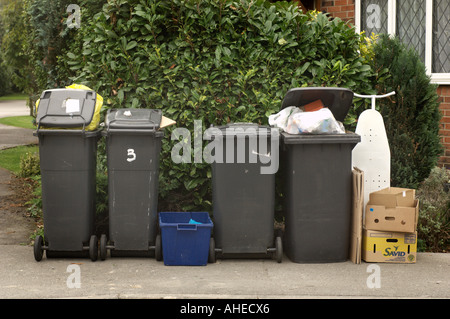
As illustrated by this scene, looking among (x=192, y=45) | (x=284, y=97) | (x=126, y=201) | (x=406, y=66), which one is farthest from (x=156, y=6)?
(x=406, y=66)

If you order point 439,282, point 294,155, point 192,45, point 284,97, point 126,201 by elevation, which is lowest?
point 439,282

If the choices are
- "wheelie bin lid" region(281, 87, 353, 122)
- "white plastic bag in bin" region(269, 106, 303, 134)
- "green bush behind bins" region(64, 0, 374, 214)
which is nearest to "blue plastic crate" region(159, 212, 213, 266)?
"green bush behind bins" region(64, 0, 374, 214)

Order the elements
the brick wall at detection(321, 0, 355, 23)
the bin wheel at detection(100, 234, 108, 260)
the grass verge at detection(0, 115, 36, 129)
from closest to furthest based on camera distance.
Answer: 1. the bin wheel at detection(100, 234, 108, 260)
2. the brick wall at detection(321, 0, 355, 23)
3. the grass verge at detection(0, 115, 36, 129)

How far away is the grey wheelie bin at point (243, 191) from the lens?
19.1ft

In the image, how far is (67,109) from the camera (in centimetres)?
578

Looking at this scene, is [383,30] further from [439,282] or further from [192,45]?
[439,282]

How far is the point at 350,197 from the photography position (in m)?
5.90

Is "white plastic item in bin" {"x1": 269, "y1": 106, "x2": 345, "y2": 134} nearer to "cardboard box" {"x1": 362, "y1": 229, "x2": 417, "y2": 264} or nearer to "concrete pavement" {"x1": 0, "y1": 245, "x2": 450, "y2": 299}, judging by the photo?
"cardboard box" {"x1": 362, "y1": 229, "x2": 417, "y2": 264}

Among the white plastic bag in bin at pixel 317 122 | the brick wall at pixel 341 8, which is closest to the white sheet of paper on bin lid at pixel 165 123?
the white plastic bag in bin at pixel 317 122

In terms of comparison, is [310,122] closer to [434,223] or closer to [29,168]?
[434,223]

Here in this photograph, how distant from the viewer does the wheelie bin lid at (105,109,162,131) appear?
5.79 metres

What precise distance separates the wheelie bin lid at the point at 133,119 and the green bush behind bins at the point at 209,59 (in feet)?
1.78

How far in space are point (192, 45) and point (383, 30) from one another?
386cm

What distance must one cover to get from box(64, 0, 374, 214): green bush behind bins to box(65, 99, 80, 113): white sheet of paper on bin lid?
0.81 m
